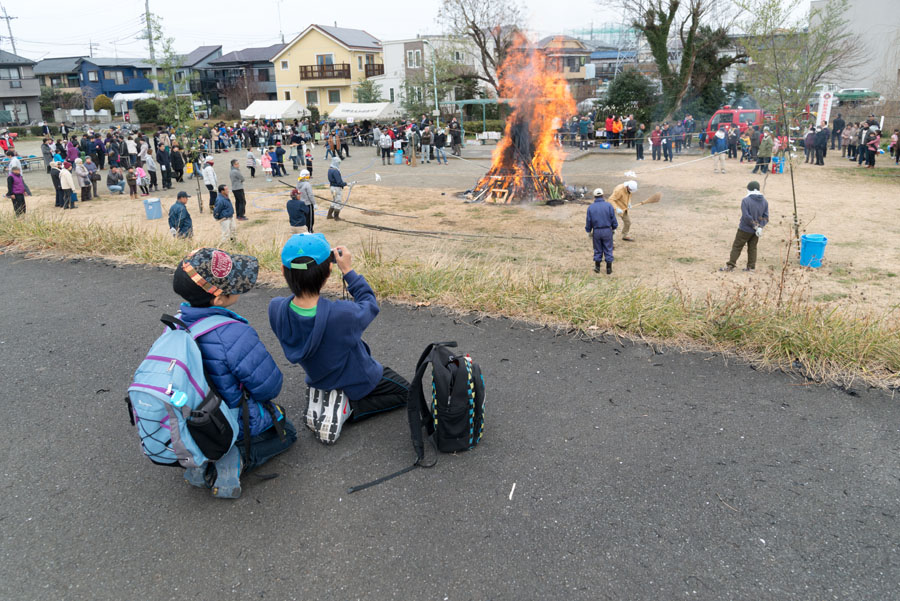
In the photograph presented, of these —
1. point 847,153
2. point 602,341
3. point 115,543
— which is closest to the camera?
point 115,543

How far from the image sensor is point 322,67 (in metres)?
58.0

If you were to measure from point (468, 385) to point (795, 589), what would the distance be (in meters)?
2.03

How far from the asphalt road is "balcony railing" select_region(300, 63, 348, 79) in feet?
190

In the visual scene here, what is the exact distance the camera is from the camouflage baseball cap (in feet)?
10.7

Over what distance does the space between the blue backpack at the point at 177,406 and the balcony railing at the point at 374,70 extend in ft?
201

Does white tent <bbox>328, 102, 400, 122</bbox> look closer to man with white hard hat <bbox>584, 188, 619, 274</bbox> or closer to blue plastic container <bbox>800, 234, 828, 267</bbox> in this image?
man with white hard hat <bbox>584, 188, 619, 274</bbox>

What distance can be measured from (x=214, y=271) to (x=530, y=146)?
15892 millimetres

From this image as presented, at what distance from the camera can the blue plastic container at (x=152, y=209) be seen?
1591 centimetres

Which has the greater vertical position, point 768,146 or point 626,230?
point 768,146

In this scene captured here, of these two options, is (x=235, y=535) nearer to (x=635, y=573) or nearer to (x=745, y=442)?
(x=635, y=573)

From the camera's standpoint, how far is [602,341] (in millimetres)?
5875

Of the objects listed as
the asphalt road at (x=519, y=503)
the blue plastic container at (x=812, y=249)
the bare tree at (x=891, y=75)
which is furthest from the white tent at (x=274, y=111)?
the asphalt road at (x=519, y=503)

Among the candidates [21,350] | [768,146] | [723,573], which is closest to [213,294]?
[723,573]

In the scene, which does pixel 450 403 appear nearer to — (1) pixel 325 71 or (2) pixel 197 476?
(2) pixel 197 476
